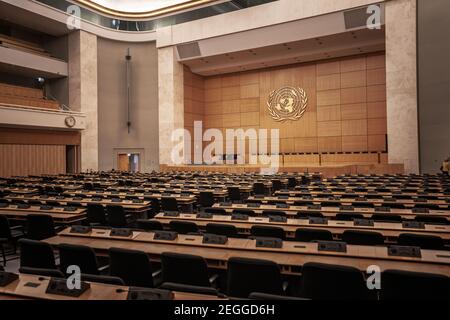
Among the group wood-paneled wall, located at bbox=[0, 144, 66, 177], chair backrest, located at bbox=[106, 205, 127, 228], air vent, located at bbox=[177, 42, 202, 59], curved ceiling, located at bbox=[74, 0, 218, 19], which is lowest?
chair backrest, located at bbox=[106, 205, 127, 228]

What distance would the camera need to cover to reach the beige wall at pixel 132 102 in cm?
2242

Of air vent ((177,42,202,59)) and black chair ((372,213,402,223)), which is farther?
air vent ((177,42,202,59))

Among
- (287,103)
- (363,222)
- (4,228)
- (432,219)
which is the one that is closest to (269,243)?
(363,222)

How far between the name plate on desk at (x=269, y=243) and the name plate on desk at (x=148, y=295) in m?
1.58

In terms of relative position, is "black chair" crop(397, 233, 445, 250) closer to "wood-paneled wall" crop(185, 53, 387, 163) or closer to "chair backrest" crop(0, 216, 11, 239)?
"chair backrest" crop(0, 216, 11, 239)

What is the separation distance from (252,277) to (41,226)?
12.8 ft

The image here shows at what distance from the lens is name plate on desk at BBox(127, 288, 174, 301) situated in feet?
7.27

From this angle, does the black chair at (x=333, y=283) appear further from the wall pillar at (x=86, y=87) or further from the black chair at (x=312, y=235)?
the wall pillar at (x=86, y=87)

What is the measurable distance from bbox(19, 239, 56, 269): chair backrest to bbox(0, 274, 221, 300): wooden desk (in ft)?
2.89

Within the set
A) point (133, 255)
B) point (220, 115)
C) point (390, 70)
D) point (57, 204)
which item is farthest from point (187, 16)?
point (133, 255)

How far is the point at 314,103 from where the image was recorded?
21766 mm

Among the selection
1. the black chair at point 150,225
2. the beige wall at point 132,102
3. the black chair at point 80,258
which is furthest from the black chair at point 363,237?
the beige wall at point 132,102

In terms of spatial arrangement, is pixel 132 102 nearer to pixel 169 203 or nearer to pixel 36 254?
pixel 169 203

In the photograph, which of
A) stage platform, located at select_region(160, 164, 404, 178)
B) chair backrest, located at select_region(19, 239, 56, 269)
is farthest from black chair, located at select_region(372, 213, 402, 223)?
stage platform, located at select_region(160, 164, 404, 178)
